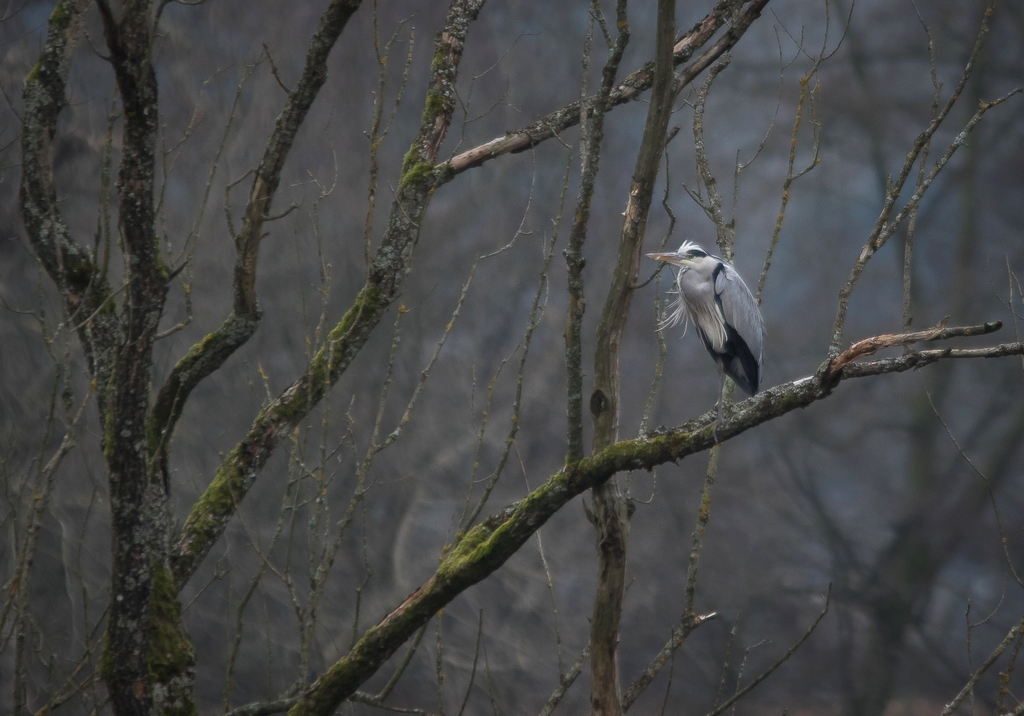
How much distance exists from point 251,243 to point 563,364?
320cm

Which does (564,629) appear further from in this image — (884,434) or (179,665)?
(179,665)

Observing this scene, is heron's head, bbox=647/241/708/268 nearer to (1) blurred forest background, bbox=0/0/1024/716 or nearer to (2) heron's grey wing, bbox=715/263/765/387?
(2) heron's grey wing, bbox=715/263/765/387

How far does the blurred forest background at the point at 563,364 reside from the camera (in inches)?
184

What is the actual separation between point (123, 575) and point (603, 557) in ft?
2.98

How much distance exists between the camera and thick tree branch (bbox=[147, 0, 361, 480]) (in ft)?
5.95

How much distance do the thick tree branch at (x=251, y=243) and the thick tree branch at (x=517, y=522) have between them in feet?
1.97

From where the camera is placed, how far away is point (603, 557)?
63.2 inches

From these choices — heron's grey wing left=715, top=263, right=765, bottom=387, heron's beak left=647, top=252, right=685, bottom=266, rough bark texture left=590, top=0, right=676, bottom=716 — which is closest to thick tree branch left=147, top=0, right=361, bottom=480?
rough bark texture left=590, top=0, right=676, bottom=716

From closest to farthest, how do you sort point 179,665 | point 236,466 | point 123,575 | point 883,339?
point 883,339 < point 123,575 < point 179,665 < point 236,466

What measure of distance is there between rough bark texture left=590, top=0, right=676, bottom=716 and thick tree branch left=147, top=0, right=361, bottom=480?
797 mm

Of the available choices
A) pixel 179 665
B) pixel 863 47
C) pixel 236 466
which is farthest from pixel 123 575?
pixel 863 47

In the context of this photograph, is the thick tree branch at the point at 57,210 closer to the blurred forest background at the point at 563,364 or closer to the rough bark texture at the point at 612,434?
the rough bark texture at the point at 612,434

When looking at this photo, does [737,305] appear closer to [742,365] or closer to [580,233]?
[742,365]

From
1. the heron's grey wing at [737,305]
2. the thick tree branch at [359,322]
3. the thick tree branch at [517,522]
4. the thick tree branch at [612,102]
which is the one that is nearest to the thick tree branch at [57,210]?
the thick tree branch at [359,322]
